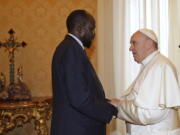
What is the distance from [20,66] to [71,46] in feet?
6.46

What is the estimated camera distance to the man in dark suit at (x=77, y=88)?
6.37 ft

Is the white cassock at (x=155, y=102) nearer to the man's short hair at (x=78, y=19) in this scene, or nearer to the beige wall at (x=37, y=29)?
the man's short hair at (x=78, y=19)

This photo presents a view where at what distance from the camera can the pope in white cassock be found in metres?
2.13

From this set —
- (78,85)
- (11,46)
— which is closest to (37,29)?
(11,46)

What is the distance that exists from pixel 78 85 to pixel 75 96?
0.07 metres

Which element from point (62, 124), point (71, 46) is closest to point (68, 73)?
point (71, 46)

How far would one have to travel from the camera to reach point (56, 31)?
3871 millimetres

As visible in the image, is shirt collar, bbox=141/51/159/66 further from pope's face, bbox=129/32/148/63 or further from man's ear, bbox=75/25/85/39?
man's ear, bbox=75/25/85/39

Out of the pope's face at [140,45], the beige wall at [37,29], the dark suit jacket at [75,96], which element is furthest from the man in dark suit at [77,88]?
the beige wall at [37,29]

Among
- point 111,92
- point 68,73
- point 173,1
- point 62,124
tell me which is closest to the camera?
point 68,73

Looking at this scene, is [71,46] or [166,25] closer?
[71,46]

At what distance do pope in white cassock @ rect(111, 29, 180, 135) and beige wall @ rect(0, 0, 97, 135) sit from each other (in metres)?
1.55

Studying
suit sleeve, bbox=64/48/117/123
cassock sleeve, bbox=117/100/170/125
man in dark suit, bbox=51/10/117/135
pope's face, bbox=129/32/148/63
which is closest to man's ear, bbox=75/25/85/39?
man in dark suit, bbox=51/10/117/135

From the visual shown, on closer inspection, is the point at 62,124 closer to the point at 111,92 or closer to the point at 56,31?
the point at 111,92
